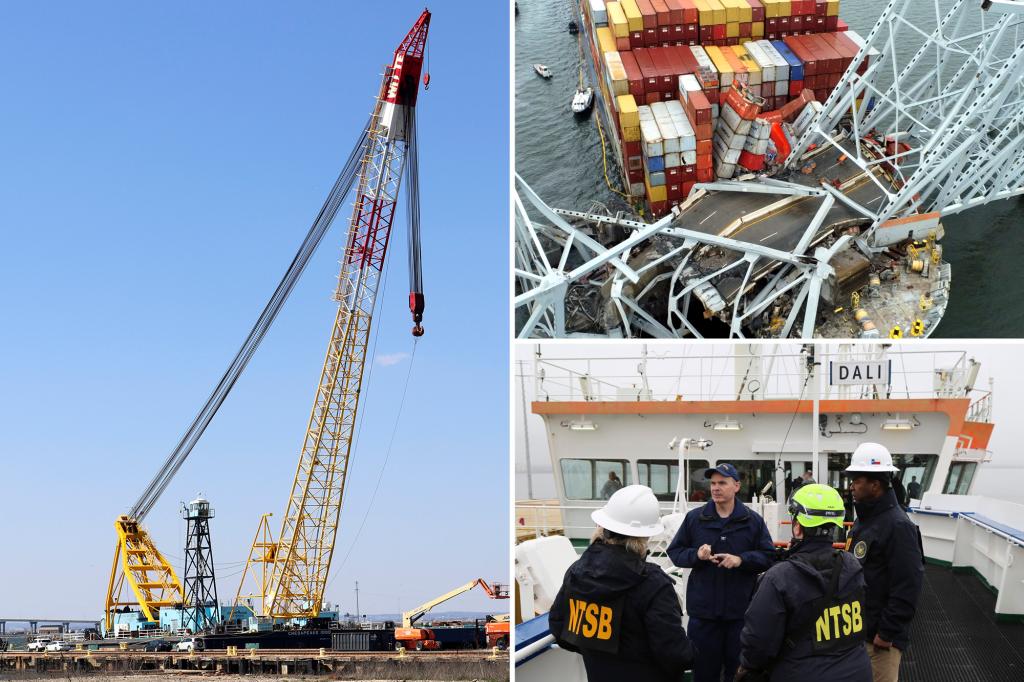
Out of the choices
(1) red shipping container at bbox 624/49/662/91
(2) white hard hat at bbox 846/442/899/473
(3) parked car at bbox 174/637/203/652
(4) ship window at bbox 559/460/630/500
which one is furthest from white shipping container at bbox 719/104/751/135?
(3) parked car at bbox 174/637/203/652

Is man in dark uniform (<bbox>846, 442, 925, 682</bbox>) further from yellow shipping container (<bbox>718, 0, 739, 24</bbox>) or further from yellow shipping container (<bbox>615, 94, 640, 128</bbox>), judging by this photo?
yellow shipping container (<bbox>718, 0, 739, 24</bbox>)

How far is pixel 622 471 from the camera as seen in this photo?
13414mm

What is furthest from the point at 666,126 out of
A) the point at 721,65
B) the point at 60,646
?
the point at 60,646

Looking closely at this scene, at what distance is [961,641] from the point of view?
8.71m

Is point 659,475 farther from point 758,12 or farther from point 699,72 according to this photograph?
point 758,12

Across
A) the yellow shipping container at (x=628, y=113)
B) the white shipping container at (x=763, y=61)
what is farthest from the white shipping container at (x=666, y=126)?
the white shipping container at (x=763, y=61)

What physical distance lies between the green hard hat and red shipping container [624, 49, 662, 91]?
25.8 metres

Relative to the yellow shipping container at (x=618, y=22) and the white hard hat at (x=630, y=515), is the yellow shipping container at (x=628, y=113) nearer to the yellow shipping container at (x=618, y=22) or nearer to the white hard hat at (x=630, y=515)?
the yellow shipping container at (x=618, y=22)

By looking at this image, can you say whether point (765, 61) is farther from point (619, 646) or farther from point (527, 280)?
point (619, 646)

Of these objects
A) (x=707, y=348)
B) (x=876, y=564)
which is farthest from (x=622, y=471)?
(x=876, y=564)

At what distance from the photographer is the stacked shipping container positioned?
26.0 meters

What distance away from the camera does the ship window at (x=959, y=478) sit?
49.0ft

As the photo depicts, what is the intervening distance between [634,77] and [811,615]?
26.6m

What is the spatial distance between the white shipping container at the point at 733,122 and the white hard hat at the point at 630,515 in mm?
23269
